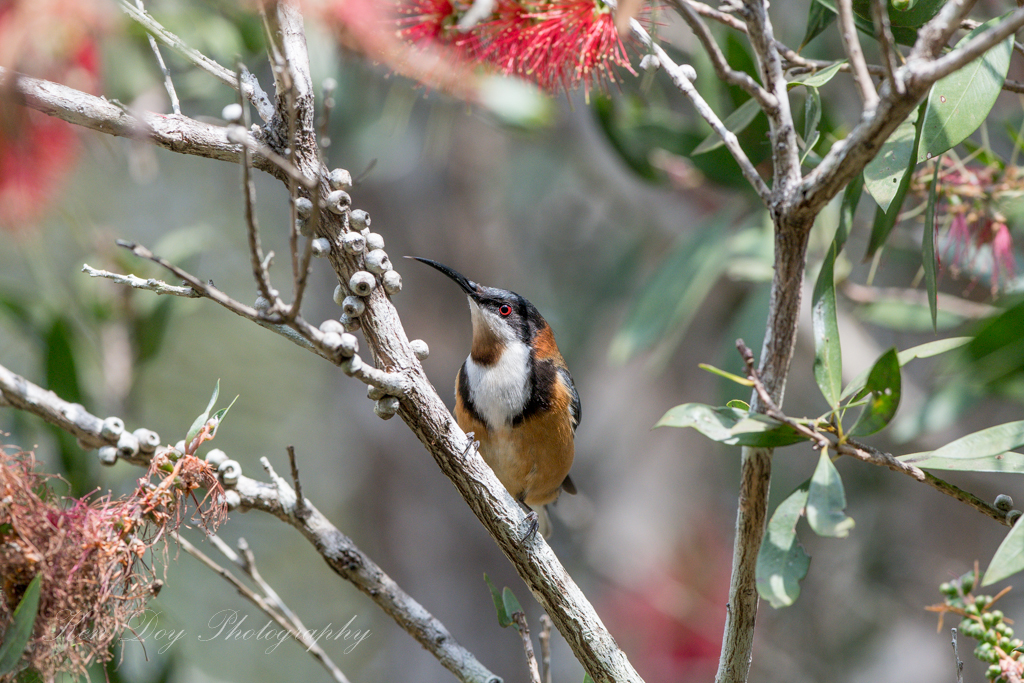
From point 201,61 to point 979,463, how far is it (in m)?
1.75

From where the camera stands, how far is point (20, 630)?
52.0 inches

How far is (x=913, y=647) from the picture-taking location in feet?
15.5

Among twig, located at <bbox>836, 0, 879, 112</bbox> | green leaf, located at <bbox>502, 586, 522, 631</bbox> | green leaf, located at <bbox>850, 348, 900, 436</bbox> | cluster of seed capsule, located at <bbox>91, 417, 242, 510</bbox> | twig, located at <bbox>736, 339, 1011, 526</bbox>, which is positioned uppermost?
twig, located at <bbox>836, 0, 879, 112</bbox>

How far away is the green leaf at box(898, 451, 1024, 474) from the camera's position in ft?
4.83

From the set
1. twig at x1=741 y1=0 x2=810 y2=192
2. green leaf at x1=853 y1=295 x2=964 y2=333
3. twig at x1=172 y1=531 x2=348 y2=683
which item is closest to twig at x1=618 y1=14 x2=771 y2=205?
twig at x1=741 y1=0 x2=810 y2=192

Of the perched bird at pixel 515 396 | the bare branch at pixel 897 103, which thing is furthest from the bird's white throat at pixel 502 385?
the bare branch at pixel 897 103

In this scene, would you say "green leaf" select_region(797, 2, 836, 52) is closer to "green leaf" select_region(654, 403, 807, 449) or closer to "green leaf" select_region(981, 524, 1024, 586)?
"green leaf" select_region(654, 403, 807, 449)

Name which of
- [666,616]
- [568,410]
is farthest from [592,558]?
[568,410]

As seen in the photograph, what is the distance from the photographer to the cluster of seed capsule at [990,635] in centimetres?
150

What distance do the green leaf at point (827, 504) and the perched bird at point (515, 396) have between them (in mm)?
1366

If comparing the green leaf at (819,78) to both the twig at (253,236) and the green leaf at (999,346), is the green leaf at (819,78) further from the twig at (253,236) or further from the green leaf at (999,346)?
the twig at (253,236)

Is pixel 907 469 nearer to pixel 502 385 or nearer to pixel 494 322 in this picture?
pixel 502 385

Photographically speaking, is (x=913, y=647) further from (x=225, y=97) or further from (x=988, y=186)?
(x=225, y=97)

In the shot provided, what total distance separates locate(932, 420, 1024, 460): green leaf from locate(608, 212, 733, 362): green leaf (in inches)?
78.8
